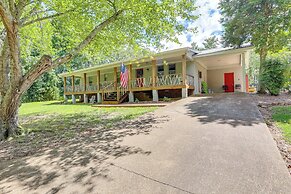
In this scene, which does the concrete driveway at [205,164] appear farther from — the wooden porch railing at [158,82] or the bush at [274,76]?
the wooden porch railing at [158,82]

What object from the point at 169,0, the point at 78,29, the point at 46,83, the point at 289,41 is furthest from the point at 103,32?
the point at 46,83

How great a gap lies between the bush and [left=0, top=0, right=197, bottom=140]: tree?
6750mm

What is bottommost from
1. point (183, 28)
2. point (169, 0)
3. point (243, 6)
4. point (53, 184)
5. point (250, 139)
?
point (53, 184)

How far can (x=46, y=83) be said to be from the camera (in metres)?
29.1

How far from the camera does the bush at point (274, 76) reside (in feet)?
35.2

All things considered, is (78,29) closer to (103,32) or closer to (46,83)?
(103,32)

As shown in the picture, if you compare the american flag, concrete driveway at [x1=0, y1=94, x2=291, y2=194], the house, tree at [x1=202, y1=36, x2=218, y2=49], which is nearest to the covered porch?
the house

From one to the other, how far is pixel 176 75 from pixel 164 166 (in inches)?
425

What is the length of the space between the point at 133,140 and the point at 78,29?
675 cm

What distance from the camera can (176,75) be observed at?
1335 cm

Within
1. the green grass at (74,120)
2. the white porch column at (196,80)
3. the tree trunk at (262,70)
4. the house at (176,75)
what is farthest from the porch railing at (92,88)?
the tree trunk at (262,70)

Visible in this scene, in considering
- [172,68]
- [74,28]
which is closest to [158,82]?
[172,68]

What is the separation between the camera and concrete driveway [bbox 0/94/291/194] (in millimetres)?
2533

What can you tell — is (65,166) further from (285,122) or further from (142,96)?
(142,96)
